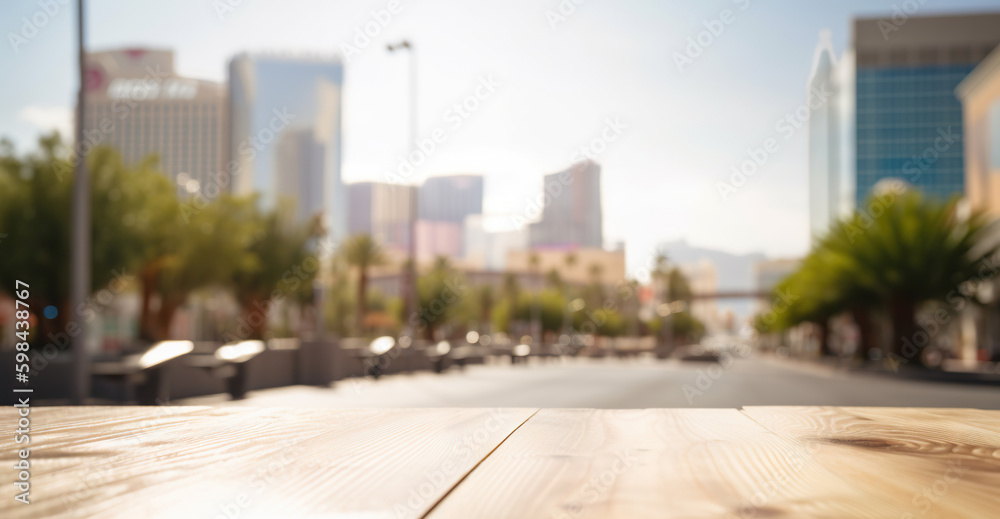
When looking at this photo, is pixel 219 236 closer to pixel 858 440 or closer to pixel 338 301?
pixel 858 440

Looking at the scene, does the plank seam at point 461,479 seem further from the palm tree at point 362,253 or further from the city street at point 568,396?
the palm tree at point 362,253

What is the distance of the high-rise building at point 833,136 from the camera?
113750 millimetres

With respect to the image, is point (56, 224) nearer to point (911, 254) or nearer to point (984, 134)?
point (911, 254)

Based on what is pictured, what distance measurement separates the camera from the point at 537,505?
139 centimetres

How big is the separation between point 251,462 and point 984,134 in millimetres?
63275

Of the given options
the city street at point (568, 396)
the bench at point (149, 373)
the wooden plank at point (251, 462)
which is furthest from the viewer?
the city street at point (568, 396)

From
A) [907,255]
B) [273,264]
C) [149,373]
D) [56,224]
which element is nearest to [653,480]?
[149,373]

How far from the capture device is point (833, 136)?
441 feet

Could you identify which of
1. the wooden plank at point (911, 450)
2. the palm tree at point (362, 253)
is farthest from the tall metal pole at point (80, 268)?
the palm tree at point (362, 253)

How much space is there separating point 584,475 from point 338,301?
102686 mm

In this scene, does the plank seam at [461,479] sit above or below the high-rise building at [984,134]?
below

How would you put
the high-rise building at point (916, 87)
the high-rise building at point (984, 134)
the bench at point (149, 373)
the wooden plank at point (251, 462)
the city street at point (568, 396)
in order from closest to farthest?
the wooden plank at point (251, 462)
the bench at point (149, 373)
the city street at point (568, 396)
the high-rise building at point (984, 134)
the high-rise building at point (916, 87)

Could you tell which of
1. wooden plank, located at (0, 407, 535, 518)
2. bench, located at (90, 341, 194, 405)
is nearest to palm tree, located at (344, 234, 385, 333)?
bench, located at (90, 341, 194, 405)

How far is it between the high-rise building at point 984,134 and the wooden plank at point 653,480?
55.4 m
